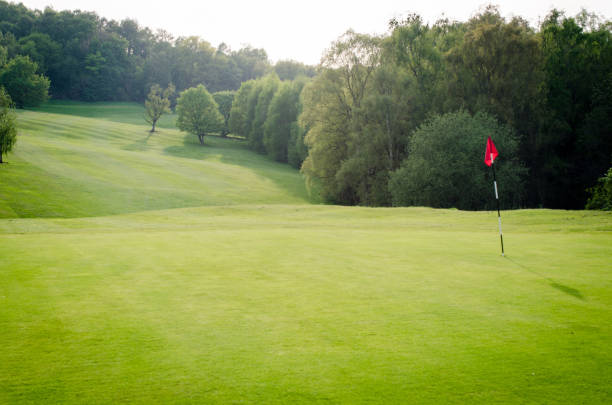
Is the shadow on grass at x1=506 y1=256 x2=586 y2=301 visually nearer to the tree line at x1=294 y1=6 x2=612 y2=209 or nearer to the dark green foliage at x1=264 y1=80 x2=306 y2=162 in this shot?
the tree line at x1=294 y1=6 x2=612 y2=209

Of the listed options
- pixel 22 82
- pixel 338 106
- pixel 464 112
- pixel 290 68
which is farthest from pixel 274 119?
pixel 290 68

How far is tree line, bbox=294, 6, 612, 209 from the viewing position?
3881 cm

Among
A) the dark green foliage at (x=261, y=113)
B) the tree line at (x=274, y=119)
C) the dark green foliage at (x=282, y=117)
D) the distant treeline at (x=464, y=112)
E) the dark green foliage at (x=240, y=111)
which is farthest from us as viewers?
the dark green foliage at (x=240, y=111)

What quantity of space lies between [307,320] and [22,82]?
314 feet

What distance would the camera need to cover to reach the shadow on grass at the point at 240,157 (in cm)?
6148

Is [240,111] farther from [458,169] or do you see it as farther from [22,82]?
[458,169]

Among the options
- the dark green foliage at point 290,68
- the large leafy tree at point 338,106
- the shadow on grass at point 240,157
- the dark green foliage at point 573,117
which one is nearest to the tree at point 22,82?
the shadow on grass at point 240,157

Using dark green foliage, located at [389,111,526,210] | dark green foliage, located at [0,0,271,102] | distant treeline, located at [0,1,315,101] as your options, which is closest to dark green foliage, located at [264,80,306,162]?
dark green foliage, located at [389,111,526,210]

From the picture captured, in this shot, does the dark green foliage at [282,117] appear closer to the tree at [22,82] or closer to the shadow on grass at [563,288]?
the tree at [22,82]

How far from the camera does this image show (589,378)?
15.9ft

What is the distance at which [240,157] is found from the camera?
258 ft

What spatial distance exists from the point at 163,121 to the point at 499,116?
285ft

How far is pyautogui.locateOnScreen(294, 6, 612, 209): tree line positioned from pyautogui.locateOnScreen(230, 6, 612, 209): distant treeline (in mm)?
113

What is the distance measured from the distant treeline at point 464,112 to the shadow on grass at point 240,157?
404 inches
